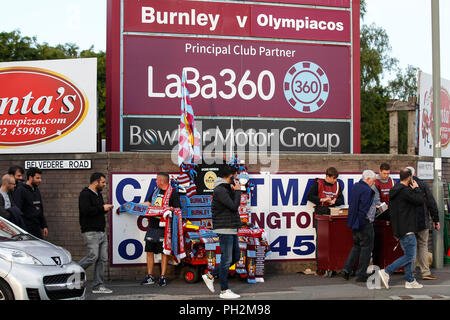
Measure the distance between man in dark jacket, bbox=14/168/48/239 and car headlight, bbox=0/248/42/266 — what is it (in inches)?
90.4

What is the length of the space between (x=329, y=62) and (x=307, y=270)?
15.2ft

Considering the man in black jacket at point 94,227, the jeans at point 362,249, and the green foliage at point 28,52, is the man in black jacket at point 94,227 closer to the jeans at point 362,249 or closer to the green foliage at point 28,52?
the jeans at point 362,249

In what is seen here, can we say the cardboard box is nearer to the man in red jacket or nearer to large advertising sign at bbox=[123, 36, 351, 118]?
the man in red jacket

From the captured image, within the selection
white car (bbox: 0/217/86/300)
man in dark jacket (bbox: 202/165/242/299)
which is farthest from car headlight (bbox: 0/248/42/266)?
man in dark jacket (bbox: 202/165/242/299)

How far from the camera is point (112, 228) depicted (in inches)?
424

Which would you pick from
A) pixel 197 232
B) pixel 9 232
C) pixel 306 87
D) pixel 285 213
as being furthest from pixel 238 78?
pixel 9 232

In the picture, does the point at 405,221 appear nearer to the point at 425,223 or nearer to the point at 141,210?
the point at 425,223

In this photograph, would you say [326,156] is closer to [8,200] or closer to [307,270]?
[307,270]

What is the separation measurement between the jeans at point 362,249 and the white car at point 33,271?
4689 millimetres

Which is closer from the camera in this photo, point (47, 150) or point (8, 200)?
point (8, 200)

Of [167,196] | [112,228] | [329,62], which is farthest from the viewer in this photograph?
[329,62]

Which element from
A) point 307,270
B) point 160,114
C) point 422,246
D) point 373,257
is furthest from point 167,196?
point 422,246

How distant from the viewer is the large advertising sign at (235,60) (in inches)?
466
